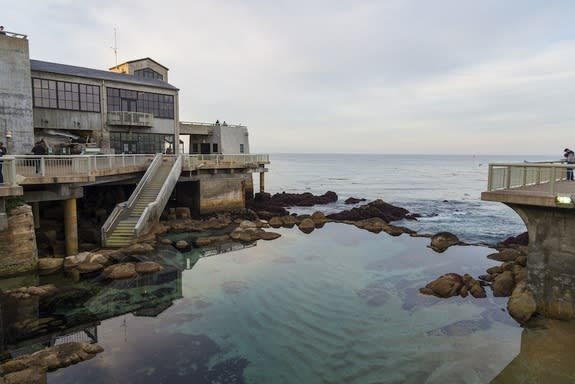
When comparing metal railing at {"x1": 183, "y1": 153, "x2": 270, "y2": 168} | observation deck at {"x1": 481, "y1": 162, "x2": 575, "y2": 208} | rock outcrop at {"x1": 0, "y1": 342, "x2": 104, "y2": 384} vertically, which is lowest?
rock outcrop at {"x1": 0, "y1": 342, "x2": 104, "y2": 384}

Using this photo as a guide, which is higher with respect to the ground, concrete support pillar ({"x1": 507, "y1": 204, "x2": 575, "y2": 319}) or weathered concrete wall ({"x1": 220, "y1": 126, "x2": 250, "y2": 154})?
weathered concrete wall ({"x1": 220, "y1": 126, "x2": 250, "y2": 154})

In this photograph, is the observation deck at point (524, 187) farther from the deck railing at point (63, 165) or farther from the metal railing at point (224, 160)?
the metal railing at point (224, 160)

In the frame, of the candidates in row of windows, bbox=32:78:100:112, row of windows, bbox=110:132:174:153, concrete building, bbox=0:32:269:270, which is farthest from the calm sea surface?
row of windows, bbox=32:78:100:112

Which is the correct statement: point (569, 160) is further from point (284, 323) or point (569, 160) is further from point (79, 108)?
point (79, 108)

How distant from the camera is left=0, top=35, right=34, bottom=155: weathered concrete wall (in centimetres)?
2456

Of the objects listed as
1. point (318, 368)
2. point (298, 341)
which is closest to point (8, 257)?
point (298, 341)

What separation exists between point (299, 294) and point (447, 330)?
5797mm

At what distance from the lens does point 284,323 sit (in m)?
13.7

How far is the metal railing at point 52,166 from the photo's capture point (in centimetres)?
1592

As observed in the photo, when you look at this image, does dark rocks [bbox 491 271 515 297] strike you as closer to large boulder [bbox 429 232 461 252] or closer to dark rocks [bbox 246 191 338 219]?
large boulder [bbox 429 232 461 252]

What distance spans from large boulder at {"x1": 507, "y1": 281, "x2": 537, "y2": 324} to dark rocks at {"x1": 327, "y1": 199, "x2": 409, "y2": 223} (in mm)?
20598

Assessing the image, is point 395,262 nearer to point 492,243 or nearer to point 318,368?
point 492,243

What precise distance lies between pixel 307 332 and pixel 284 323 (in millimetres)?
1032

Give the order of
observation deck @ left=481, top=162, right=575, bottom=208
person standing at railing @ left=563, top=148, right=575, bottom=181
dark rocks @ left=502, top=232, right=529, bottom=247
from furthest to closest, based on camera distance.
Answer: dark rocks @ left=502, top=232, right=529, bottom=247, person standing at railing @ left=563, top=148, right=575, bottom=181, observation deck @ left=481, top=162, right=575, bottom=208
